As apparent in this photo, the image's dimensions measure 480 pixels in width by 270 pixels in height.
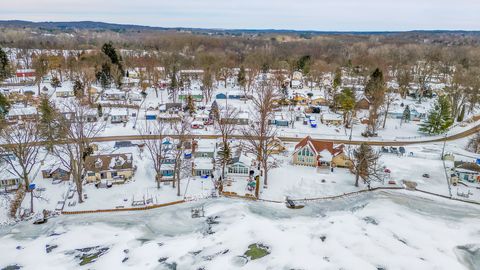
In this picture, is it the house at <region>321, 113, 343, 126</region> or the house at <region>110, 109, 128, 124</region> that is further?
the house at <region>321, 113, 343, 126</region>

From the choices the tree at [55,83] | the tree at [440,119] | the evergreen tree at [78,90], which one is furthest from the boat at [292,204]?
the tree at [55,83]

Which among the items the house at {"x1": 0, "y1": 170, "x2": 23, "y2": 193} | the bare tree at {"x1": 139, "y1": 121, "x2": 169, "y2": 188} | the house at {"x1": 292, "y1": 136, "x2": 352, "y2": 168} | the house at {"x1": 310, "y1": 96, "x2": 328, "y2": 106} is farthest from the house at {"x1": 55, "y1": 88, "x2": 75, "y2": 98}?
the house at {"x1": 292, "y1": 136, "x2": 352, "y2": 168}

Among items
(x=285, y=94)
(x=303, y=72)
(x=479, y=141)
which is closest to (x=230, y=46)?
(x=303, y=72)

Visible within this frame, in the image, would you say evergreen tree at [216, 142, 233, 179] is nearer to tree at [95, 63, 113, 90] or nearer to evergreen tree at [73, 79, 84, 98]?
evergreen tree at [73, 79, 84, 98]

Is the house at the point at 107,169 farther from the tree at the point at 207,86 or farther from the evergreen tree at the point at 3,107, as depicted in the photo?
the tree at the point at 207,86

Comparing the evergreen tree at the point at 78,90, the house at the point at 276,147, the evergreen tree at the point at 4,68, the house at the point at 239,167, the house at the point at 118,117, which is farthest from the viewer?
the evergreen tree at the point at 4,68

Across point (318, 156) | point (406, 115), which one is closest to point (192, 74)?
point (406, 115)
